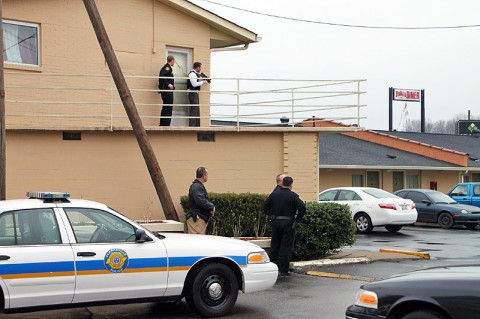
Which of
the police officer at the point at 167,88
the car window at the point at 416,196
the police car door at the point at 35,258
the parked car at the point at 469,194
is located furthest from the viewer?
the parked car at the point at 469,194

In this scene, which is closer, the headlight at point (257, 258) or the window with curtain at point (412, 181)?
the headlight at point (257, 258)

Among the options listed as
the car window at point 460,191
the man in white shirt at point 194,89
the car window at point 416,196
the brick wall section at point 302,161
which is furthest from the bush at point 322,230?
the car window at point 460,191

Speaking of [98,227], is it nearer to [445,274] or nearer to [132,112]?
[445,274]

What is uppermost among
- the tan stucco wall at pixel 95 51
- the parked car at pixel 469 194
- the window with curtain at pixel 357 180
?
the tan stucco wall at pixel 95 51

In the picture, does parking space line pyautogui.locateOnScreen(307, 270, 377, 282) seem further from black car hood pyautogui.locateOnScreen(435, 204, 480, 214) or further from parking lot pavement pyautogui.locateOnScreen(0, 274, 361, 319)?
black car hood pyautogui.locateOnScreen(435, 204, 480, 214)

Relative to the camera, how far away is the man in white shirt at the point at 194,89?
1695 centimetres

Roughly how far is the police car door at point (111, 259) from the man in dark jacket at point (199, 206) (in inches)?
141

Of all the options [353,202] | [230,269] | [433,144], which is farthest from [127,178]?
[433,144]

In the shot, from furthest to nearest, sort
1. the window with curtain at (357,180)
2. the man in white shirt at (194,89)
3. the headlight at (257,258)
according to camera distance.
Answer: the window with curtain at (357,180)
the man in white shirt at (194,89)
the headlight at (257,258)

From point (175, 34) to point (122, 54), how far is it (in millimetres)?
1589

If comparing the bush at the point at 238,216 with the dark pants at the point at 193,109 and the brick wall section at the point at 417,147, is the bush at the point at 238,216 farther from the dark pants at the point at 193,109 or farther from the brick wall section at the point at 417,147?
the brick wall section at the point at 417,147

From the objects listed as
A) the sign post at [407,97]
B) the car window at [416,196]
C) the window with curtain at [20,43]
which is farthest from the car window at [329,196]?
the sign post at [407,97]

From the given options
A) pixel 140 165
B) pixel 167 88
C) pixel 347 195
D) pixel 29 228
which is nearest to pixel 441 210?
pixel 347 195

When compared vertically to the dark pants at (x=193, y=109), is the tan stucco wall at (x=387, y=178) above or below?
below
